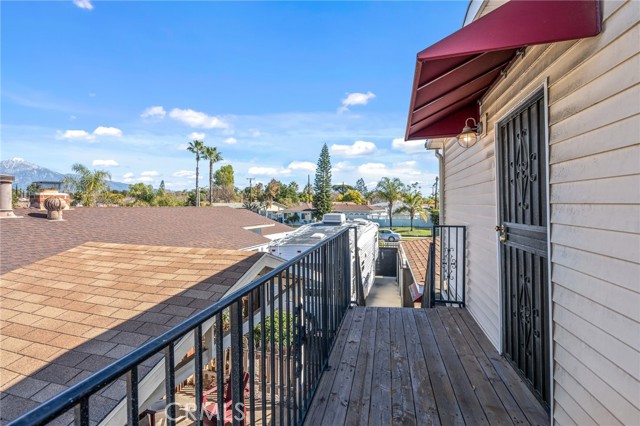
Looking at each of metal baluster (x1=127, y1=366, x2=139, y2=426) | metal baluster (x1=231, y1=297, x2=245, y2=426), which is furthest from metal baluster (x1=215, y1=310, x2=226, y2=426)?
metal baluster (x1=127, y1=366, x2=139, y2=426)

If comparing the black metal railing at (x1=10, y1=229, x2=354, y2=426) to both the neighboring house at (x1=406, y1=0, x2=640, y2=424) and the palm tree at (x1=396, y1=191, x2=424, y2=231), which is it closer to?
the neighboring house at (x1=406, y1=0, x2=640, y2=424)

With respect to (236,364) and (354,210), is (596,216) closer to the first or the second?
(236,364)

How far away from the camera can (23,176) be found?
591 ft

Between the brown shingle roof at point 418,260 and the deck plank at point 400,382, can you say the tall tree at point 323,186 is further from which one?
the deck plank at point 400,382

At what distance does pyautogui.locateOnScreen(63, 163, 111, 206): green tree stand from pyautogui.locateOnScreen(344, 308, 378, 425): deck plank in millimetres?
31774

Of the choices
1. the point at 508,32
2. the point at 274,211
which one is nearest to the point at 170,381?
the point at 508,32

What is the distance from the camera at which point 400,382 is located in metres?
2.24

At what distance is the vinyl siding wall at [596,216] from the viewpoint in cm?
119

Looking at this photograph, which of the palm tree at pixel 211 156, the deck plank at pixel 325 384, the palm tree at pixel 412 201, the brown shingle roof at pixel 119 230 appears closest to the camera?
the deck plank at pixel 325 384

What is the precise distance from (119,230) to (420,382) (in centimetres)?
1133

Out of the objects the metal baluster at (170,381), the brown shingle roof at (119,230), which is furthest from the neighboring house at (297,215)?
the metal baluster at (170,381)

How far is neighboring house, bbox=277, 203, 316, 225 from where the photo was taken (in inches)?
1548

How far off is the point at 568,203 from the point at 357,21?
802 centimetres

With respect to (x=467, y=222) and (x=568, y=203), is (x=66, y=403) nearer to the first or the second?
(x=568, y=203)
